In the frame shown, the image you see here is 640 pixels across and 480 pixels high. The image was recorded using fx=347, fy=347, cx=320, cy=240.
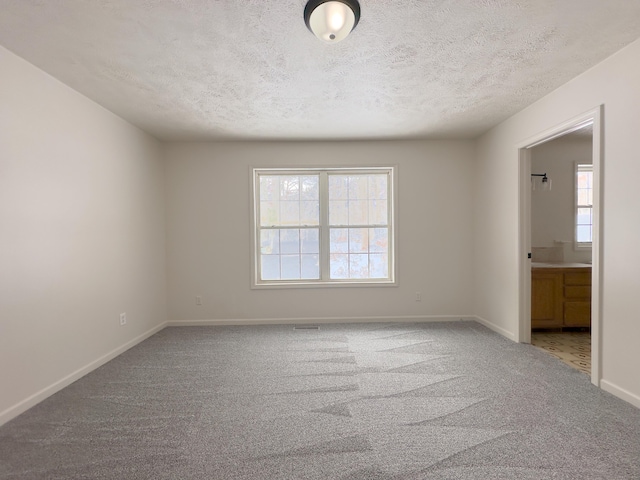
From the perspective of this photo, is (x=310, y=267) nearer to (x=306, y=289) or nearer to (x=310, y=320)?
(x=306, y=289)

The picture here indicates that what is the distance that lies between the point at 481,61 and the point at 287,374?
2.91 meters

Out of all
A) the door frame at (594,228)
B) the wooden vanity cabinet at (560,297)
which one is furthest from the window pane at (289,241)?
the wooden vanity cabinet at (560,297)

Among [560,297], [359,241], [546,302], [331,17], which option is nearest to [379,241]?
[359,241]

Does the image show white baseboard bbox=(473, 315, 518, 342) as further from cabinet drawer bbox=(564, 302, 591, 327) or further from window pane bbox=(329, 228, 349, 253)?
window pane bbox=(329, 228, 349, 253)

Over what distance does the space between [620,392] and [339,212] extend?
3.42 m

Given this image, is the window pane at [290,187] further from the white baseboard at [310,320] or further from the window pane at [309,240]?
the white baseboard at [310,320]

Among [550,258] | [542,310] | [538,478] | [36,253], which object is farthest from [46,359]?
[550,258]

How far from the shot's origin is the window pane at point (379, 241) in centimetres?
495

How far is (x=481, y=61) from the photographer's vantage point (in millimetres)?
2549

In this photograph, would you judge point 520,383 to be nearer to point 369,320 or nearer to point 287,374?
point 287,374

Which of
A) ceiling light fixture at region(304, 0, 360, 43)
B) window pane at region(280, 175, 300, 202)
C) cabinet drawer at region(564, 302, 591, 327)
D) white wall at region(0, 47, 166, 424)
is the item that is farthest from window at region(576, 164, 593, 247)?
white wall at region(0, 47, 166, 424)

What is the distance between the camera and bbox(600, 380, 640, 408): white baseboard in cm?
237

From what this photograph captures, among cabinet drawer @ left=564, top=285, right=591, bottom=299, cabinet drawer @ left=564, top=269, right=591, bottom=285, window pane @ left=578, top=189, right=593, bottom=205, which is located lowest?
cabinet drawer @ left=564, top=285, right=591, bottom=299

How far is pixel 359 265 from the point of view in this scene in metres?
4.95
